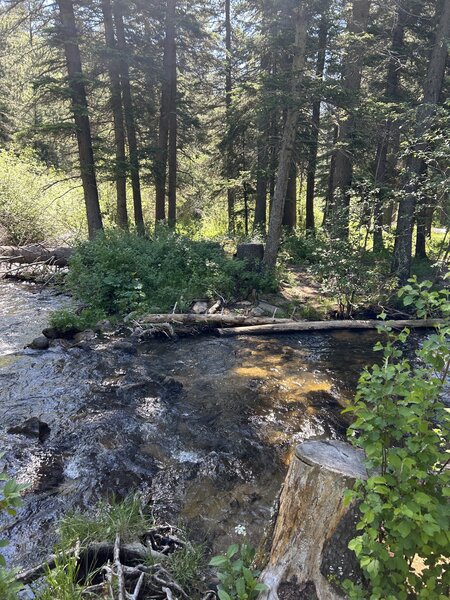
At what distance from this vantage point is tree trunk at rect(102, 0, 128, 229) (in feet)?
45.1

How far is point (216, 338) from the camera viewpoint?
9.07 metres

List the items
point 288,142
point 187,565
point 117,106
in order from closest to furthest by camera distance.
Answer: point 187,565 → point 288,142 → point 117,106

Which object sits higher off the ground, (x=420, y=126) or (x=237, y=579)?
(x=420, y=126)

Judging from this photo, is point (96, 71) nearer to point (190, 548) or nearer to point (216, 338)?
point (216, 338)

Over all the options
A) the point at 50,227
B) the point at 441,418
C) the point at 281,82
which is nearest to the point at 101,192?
the point at 50,227

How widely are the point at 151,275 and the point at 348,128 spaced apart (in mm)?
7737

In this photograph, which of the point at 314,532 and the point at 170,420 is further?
the point at 170,420

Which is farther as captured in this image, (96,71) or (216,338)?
(96,71)

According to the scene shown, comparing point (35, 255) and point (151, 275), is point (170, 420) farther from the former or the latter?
point (35, 255)

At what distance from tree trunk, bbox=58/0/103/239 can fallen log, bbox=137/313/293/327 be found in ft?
16.9

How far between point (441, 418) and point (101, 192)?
23.8 m

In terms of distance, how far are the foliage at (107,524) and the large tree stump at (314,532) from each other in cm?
123

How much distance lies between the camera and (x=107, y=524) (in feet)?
10.6

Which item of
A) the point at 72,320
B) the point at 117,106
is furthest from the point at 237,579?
the point at 117,106
